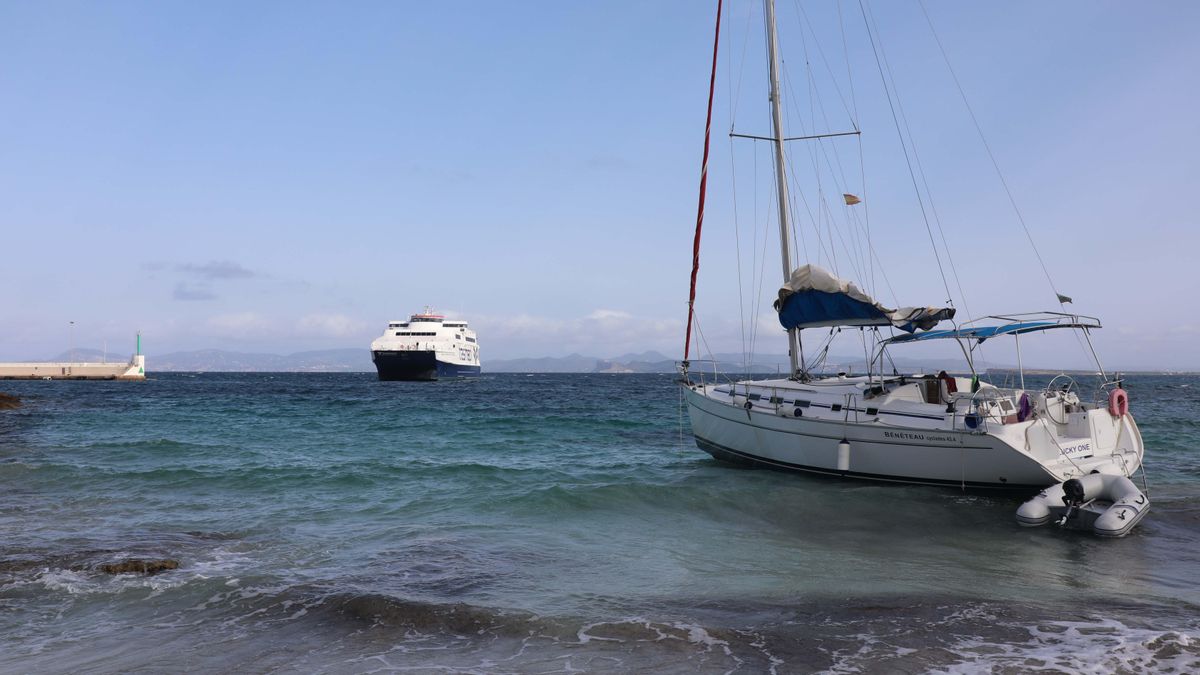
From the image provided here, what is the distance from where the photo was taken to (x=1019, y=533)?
11828mm

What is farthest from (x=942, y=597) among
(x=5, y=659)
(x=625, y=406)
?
(x=625, y=406)

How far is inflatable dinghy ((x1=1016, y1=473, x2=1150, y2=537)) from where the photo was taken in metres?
11.4

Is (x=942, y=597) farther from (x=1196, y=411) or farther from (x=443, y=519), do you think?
(x=1196, y=411)

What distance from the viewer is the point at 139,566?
9477mm

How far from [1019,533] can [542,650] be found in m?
8.81

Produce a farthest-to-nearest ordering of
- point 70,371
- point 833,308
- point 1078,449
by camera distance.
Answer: point 70,371, point 833,308, point 1078,449

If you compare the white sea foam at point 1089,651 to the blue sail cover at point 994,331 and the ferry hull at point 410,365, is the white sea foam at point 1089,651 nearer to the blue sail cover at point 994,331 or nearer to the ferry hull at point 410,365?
the blue sail cover at point 994,331

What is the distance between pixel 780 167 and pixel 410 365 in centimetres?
6997

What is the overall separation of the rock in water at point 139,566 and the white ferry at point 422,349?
74.0 metres

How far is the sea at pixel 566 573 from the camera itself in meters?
6.68

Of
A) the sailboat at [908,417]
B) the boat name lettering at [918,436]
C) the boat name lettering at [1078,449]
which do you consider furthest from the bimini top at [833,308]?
the boat name lettering at [1078,449]

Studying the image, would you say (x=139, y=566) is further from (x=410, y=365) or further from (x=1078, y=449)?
(x=410, y=365)

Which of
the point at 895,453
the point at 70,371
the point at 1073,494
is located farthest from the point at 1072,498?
the point at 70,371

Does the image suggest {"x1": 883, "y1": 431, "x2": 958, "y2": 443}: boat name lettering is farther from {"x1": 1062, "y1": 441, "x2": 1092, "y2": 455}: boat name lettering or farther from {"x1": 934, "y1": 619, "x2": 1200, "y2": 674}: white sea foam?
{"x1": 934, "y1": 619, "x2": 1200, "y2": 674}: white sea foam
